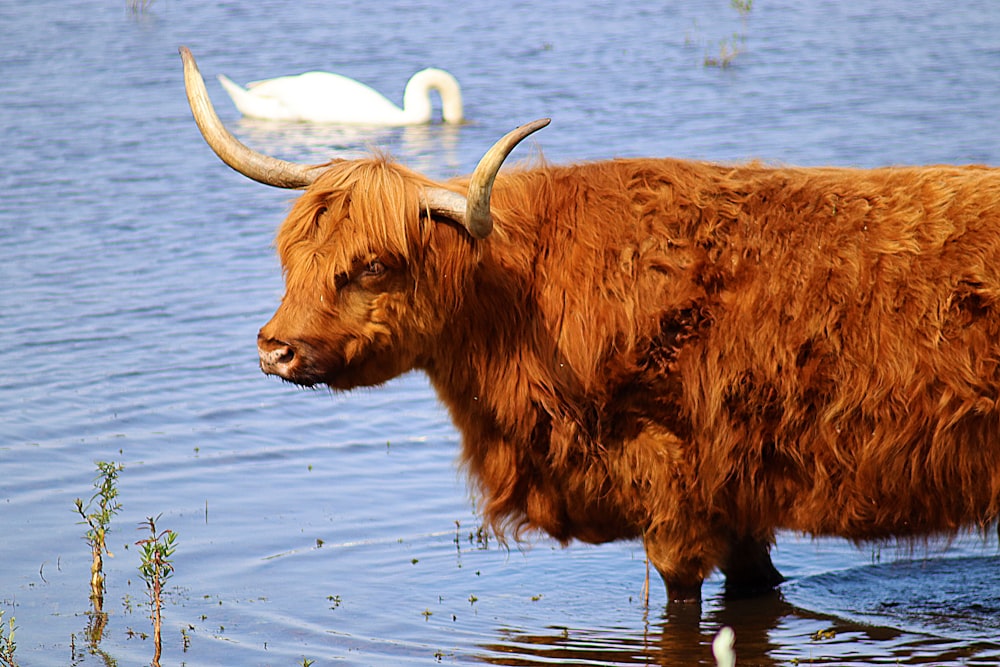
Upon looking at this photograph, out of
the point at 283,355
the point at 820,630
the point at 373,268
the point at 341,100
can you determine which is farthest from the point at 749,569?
the point at 341,100

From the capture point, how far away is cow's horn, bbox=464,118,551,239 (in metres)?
4.25

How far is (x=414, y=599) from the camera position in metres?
5.50

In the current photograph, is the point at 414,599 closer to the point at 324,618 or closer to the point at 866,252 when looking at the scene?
the point at 324,618

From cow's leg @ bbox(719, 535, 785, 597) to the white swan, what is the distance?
10.1 m

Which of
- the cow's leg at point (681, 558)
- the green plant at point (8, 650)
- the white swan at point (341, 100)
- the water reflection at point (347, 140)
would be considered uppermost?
the white swan at point (341, 100)

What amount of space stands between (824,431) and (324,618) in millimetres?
2014

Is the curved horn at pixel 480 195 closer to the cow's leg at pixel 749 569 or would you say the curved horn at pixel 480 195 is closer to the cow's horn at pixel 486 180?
the cow's horn at pixel 486 180

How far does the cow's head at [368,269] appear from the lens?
444cm

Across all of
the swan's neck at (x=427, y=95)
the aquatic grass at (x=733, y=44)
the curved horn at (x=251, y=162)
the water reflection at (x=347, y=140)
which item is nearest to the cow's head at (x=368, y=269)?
the curved horn at (x=251, y=162)

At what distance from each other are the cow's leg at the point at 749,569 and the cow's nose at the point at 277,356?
200 cm

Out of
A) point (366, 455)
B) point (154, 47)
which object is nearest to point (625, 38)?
point (154, 47)

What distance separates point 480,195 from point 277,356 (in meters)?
0.82

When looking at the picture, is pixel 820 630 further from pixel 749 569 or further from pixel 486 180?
pixel 486 180

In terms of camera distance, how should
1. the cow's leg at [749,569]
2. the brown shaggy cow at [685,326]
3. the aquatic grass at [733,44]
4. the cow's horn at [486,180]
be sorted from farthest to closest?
the aquatic grass at [733,44] < the cow's leg at [749,569] < the brown shaggy cow at [685,326] < the cow's horn at [486,180]
